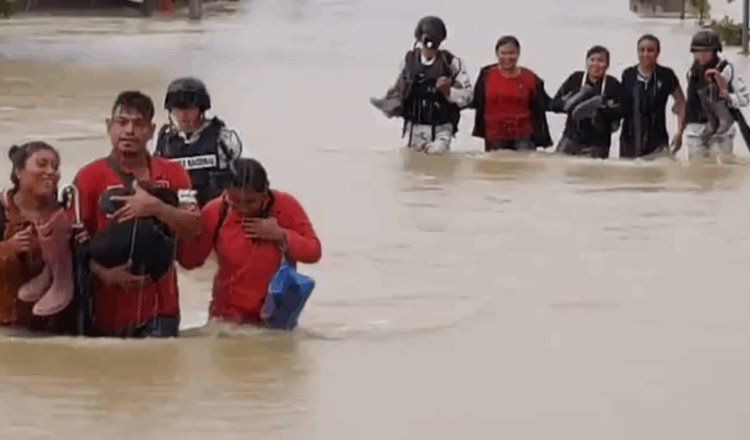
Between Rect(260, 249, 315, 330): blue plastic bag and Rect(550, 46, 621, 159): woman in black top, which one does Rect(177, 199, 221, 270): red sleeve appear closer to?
Result: Rect(260, 249, 315, 330): blue plastic bag

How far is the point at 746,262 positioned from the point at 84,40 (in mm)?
31243

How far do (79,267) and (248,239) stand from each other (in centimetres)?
80

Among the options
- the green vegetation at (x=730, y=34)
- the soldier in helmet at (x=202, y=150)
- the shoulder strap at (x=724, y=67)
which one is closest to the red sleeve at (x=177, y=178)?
the soldier in helmet at (x=202, y=150)

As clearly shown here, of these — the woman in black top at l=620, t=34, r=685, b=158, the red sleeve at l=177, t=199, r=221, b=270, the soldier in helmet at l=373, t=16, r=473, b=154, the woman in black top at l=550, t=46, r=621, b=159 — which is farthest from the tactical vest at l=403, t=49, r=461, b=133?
the red sleeve at l=177, t=199, r=221, b=270

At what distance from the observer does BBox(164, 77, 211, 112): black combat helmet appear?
10305 mm

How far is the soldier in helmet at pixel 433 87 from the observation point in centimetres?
1645

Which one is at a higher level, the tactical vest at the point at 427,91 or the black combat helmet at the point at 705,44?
the black combat helmet at the point at 705,44

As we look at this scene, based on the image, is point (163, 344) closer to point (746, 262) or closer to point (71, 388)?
point (71, 388)

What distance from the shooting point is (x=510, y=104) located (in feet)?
54.1

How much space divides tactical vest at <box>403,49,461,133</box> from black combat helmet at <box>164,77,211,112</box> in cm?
626

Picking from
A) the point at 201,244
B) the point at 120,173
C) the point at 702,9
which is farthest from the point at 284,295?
the point at 702,9

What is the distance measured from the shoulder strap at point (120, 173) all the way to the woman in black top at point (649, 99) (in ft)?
26.4

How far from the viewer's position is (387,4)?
6378cm

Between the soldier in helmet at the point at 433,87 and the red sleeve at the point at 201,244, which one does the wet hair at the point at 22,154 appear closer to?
the red sleeve at the point at 201,244
